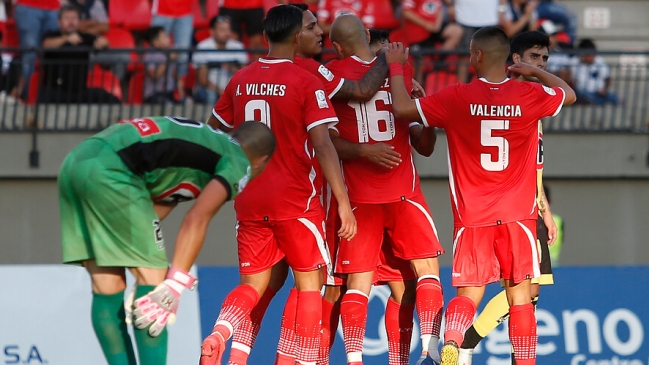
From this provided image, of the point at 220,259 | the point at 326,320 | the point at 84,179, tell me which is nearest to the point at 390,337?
the point at 326,320

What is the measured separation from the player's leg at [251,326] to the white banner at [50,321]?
1.92 m

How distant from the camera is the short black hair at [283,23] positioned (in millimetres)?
7641

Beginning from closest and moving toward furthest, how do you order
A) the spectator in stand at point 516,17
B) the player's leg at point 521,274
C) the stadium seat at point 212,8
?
1. the player's leg at point 521,274
2. the stadium seat at point 212,8
3. the spectator in stand at point 516,17

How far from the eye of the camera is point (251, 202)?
7.69 metres

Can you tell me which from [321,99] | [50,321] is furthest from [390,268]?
[50,321]

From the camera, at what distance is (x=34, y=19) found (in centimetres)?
1370

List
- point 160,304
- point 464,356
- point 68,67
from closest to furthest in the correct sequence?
point 160,304
point 464,356
point 68,67

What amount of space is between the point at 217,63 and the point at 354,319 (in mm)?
6247

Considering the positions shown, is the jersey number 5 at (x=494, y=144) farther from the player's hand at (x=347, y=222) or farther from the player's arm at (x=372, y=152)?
the player's hand at (x=347, y=222)

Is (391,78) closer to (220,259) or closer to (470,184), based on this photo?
(470,184)

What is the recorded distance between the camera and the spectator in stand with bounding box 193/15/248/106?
13422 millimetres

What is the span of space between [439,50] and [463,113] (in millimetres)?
6097

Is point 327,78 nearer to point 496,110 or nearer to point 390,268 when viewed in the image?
point 496,110

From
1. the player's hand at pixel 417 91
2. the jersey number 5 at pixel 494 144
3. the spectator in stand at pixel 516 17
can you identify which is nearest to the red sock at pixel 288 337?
the jersey number 5 at pixel 494 144
